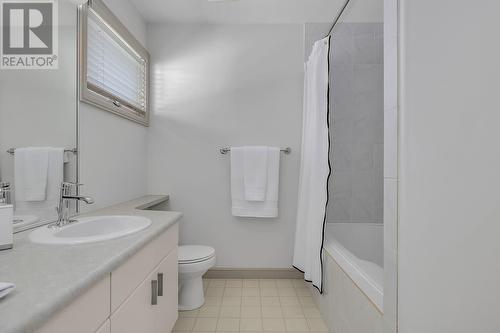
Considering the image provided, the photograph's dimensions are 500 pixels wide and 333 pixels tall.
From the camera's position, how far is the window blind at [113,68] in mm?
1608

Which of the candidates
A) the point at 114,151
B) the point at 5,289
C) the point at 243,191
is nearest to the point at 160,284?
the point at 5,289

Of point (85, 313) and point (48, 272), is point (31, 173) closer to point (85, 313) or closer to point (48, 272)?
point (48, 272)

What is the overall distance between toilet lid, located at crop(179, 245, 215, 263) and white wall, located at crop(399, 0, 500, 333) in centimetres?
131

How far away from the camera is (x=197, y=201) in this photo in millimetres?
2404

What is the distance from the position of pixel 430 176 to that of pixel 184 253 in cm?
165

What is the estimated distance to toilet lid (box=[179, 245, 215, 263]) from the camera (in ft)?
5.94

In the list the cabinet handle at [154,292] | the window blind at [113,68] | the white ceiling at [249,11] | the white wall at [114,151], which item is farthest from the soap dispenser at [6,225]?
the white ceiling at [249,11]

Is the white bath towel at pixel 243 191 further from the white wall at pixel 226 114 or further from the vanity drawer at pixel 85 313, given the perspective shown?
the vanity drawer at pixel 85 313

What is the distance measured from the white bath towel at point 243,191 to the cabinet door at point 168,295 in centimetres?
86

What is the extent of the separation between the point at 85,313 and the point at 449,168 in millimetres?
1110

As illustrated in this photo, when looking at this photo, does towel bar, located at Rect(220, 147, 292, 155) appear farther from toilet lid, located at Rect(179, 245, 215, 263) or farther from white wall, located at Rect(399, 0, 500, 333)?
white wall, located at Rect(399, 0, 500, 333)

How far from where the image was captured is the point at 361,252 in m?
1.84

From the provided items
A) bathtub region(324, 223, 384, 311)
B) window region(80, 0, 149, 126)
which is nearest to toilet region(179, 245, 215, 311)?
bathtub region(324, 223, 384, 311)

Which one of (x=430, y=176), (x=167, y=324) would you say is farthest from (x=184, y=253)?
(x=430, y=176)
